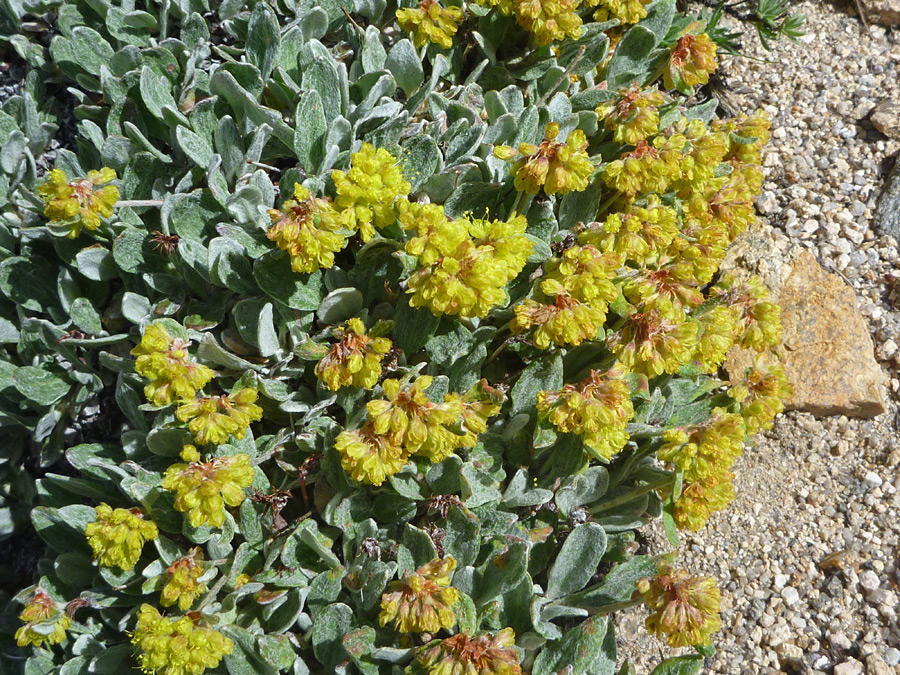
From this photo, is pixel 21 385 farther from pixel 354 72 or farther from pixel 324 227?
pixel 354 72

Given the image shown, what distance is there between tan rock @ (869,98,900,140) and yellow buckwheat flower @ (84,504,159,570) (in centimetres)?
412

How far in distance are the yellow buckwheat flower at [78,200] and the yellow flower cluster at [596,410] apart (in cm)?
179

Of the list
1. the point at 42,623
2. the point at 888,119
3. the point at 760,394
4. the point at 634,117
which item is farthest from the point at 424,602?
the point at 888,119

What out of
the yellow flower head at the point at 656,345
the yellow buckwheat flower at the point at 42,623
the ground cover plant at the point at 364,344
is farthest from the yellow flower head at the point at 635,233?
the yellow buckwheat flower at the point at 42,623

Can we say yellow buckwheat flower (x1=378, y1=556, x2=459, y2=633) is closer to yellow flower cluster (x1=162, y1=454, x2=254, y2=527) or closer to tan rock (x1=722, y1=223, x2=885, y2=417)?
yellow flower cluster (x1=162, y1=454, x2=254, y2=527)

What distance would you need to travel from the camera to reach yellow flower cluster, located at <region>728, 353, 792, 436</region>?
293cm

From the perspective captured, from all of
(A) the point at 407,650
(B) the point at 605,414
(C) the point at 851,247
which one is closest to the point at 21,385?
(A) the point at 407,650

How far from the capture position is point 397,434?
2559 millimetres

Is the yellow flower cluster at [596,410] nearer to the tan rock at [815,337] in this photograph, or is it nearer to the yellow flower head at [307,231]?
the yellow flower head at [307,231]

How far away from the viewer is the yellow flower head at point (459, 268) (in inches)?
99.7

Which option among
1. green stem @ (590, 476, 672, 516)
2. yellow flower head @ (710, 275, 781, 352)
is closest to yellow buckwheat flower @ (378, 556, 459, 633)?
green stem @ (590, 476, 672, 516)

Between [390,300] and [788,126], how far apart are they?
2641 mm

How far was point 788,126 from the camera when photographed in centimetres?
422

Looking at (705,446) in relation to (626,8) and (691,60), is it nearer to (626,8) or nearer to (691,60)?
(691,60)
